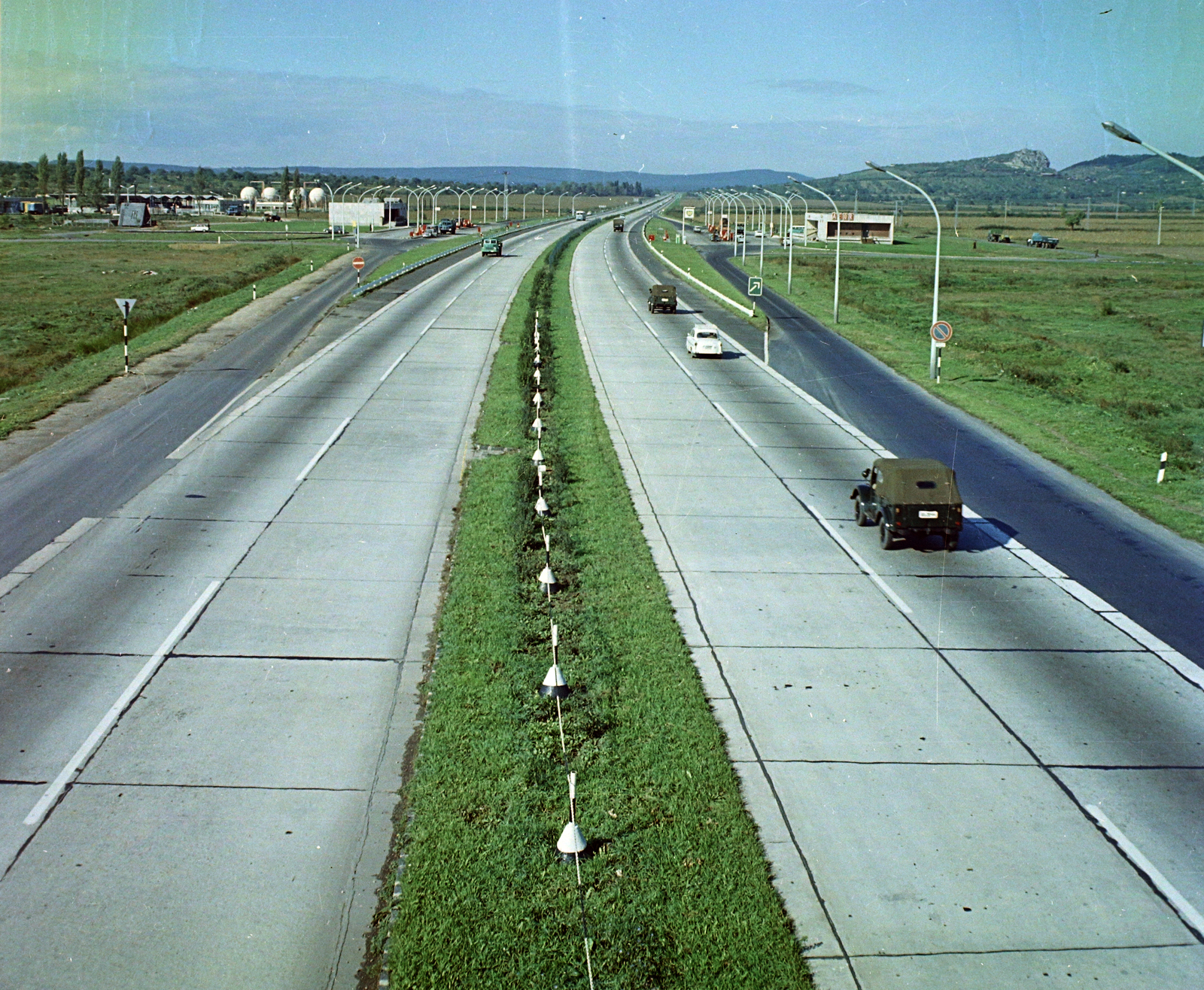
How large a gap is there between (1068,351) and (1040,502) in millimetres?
31689

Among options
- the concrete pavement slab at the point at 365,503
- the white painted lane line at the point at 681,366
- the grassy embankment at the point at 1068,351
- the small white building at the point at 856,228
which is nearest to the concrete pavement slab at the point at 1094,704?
the grassy embankment at the point at 1068,351

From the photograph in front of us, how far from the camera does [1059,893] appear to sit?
1038 cm

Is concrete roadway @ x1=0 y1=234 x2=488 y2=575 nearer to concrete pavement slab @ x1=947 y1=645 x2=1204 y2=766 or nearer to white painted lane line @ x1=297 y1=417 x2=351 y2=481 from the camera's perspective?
white painted lane line @ x1=297 y1=417 x2=351 y2=481

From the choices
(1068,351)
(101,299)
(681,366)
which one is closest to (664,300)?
(681,366)

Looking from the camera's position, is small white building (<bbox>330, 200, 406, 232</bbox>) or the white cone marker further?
small white building (<bbox>330, 200, 406, 232</bbox>)

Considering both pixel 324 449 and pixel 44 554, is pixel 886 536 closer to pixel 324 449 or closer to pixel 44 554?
pixel 324 449

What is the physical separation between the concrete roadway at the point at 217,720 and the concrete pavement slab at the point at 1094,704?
7.61 meters

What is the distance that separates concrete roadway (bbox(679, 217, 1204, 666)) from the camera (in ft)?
62.3

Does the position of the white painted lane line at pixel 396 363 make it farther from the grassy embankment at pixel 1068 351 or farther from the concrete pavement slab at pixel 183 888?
the concrete pavement slab at pixel 183 888

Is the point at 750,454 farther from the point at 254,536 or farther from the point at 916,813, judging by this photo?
the point at 916,813

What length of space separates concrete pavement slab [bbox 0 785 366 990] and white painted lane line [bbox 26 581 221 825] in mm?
207

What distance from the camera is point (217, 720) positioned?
530 inches

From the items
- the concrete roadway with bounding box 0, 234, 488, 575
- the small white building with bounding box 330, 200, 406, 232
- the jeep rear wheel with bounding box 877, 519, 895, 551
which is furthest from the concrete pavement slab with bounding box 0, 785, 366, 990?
the small white building with bounding box 330, 200, 406, 232

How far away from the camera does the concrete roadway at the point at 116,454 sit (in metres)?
21.7
